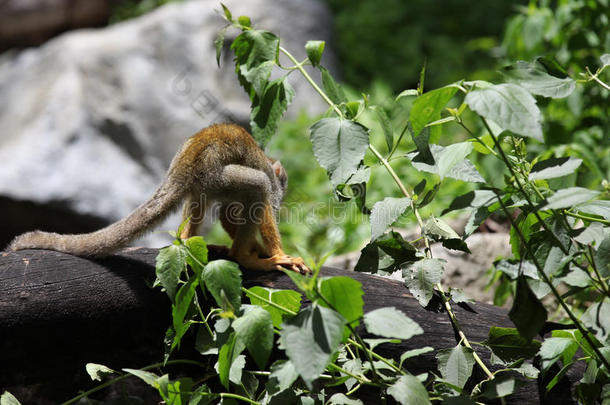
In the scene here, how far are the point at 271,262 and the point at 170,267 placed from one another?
0.95 m

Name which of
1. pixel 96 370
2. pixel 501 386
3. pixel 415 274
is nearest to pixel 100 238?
pixel 96 370

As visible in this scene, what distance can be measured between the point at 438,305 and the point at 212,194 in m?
1.17

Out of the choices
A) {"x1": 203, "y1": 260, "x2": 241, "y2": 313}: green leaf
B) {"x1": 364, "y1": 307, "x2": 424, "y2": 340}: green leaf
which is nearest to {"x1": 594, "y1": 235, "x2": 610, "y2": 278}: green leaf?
{"x1": 364, "y1": 307, "x2": 424, "y2": 340}: green leaf

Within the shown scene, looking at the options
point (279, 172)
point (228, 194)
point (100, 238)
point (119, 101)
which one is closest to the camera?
point (100, 238)

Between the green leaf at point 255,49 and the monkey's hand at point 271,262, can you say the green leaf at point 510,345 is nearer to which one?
the monkey's hand at point 271,262

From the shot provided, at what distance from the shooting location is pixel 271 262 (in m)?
2.50

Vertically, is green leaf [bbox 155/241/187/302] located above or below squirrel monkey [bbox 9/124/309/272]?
above

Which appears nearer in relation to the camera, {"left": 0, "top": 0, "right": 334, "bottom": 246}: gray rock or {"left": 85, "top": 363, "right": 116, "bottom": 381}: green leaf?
{"left": 85, "top": 363, "right": 116, "bottom": 381}: green leaf

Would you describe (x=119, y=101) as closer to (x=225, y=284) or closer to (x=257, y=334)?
(x=225, y=284)

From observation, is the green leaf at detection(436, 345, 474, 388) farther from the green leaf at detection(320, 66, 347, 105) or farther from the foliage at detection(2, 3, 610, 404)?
the green leaf at detection(320, 66, 347, 105)

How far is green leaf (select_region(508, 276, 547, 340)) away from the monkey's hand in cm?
117

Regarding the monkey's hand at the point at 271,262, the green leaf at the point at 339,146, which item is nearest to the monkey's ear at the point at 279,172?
the monkey's hand at the point at 271,262

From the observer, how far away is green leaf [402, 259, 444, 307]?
1.77 meters

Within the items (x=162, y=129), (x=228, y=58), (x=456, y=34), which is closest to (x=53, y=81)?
(x=162, y=129)
